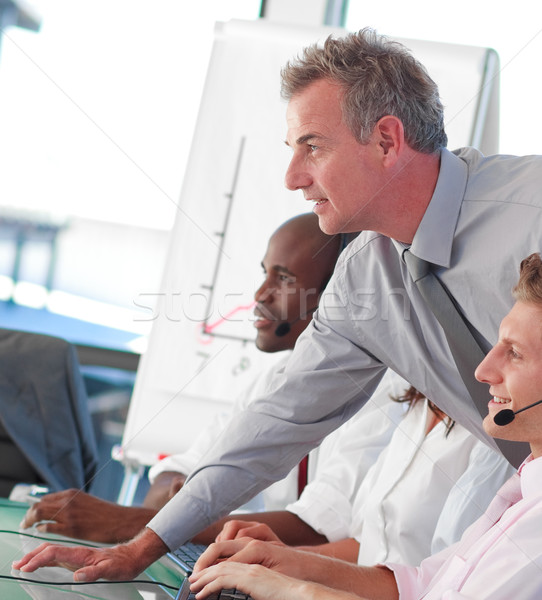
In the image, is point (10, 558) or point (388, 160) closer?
point (10, 558)

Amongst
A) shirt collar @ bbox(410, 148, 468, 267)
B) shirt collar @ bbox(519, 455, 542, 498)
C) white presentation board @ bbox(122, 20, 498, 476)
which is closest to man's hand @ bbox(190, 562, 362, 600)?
shirt collar @ bbox(519, 455, 542, 498)

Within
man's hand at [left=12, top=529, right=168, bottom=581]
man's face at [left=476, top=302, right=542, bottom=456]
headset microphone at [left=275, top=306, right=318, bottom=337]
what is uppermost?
man's face at [left=476, top=302, right=542, bottom=456]

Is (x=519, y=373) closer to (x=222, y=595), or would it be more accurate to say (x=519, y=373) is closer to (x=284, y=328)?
(x=222, y=595)

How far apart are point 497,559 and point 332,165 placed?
70cm

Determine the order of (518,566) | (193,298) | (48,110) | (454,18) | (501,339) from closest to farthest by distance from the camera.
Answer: (518,566) < (501,339) < (193,298) < (454,18) < (48,110)

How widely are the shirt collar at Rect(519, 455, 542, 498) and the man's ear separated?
0.57 m

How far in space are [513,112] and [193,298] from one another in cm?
128

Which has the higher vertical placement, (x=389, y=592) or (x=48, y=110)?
(x=48, y=110)

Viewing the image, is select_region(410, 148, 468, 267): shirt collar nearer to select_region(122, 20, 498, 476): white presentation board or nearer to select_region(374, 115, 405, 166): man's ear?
select_region(374, 115, 405, 166): man's ear

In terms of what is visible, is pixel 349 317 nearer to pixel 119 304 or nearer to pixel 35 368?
pixel 35 368

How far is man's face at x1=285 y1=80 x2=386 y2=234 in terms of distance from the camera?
4.10 feet

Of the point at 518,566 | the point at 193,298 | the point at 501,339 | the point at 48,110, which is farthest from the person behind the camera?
the point at 48,110

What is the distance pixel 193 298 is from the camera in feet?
8.46

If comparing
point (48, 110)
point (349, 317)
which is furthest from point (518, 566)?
point (48, 110)
